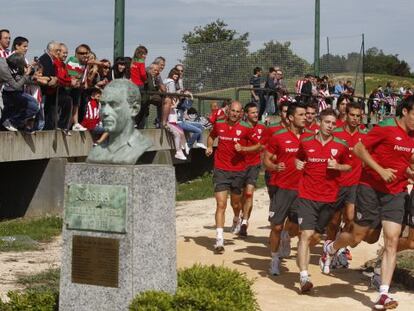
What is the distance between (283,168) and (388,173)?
7.17ft

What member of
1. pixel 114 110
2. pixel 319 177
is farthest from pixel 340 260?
pixel 114 110

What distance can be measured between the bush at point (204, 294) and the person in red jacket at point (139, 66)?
9845mm

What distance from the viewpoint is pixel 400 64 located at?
94375 mm

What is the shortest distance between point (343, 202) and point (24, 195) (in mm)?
6819

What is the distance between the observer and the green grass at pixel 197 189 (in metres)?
21.6

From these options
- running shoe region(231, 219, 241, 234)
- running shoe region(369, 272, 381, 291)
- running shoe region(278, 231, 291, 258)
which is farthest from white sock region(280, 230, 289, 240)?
running shoe region(231, 219, 241, 234)

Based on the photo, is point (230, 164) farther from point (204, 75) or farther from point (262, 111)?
point (204, 75)

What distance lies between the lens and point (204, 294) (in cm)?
816

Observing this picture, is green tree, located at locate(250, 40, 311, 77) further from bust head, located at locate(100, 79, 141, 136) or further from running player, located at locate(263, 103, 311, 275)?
bust head, located at locate(100, 79, 141, 136)

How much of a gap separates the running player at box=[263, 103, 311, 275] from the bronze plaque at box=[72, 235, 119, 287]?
14.7 ft

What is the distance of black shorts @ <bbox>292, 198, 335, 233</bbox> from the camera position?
11.4m

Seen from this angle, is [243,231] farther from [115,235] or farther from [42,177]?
[115,235]

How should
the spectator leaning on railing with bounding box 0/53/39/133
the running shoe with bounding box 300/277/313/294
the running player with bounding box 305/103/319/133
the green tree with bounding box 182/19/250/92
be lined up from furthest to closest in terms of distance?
the green tree with bounding box 182/19/250/92, the spectator leaning on railing with bounding box 0/53/39/133, the running player with bounding box 305/103/319/133, the running shoe with bounding box 300/277/313/294

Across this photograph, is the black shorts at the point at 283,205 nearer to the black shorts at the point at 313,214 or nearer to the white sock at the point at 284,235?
the white sock at the point at 284,235
